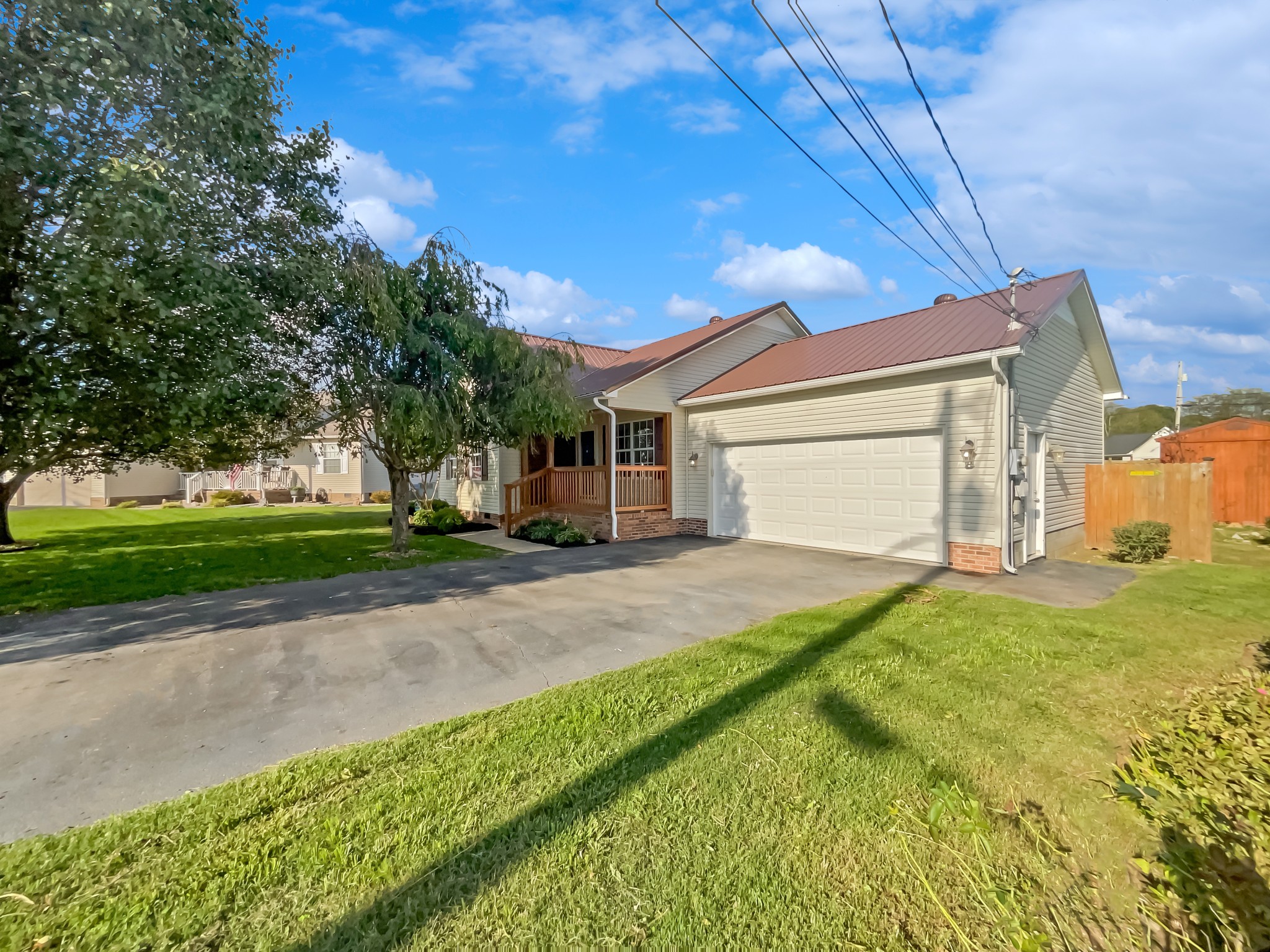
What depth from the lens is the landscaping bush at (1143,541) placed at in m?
9.67

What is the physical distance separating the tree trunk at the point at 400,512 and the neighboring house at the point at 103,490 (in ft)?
68.7

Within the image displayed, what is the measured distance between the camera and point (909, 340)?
418 inches

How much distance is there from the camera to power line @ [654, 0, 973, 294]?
16.7ft

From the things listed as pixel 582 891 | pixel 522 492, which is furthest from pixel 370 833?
pixel 522 492

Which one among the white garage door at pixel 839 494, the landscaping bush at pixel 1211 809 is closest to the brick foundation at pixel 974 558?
the white garage door at pixel 839 494

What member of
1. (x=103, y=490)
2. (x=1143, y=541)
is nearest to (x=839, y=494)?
(x=1143, y=541)

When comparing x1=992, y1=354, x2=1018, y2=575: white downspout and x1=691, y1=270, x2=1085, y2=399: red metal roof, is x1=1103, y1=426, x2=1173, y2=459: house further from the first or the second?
x1=992, y1=354, x2=1018, y2=575: white downspout

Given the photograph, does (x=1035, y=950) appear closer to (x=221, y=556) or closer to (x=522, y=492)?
(x=221, y=556)

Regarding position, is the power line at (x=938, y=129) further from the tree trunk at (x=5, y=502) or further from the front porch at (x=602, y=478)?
the tree trunk at (x=5, y=502)

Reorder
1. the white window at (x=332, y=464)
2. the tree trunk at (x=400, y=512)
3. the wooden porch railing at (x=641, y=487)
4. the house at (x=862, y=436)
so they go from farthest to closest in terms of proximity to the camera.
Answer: the white window at (x=332, y=464) < the wooden porch railing at (x=641, y=487) < the tree trunk at (x=400, y=512) < the house at (x=862, y=436)

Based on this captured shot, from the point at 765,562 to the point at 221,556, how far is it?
981cm

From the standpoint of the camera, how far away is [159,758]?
3.31 meters

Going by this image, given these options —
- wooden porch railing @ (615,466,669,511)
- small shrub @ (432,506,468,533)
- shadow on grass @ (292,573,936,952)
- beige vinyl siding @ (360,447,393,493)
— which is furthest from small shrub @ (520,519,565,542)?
beige vinyl siding @ (360,447,393,493)

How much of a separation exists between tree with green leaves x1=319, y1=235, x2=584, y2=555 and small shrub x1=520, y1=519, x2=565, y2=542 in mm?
3115
